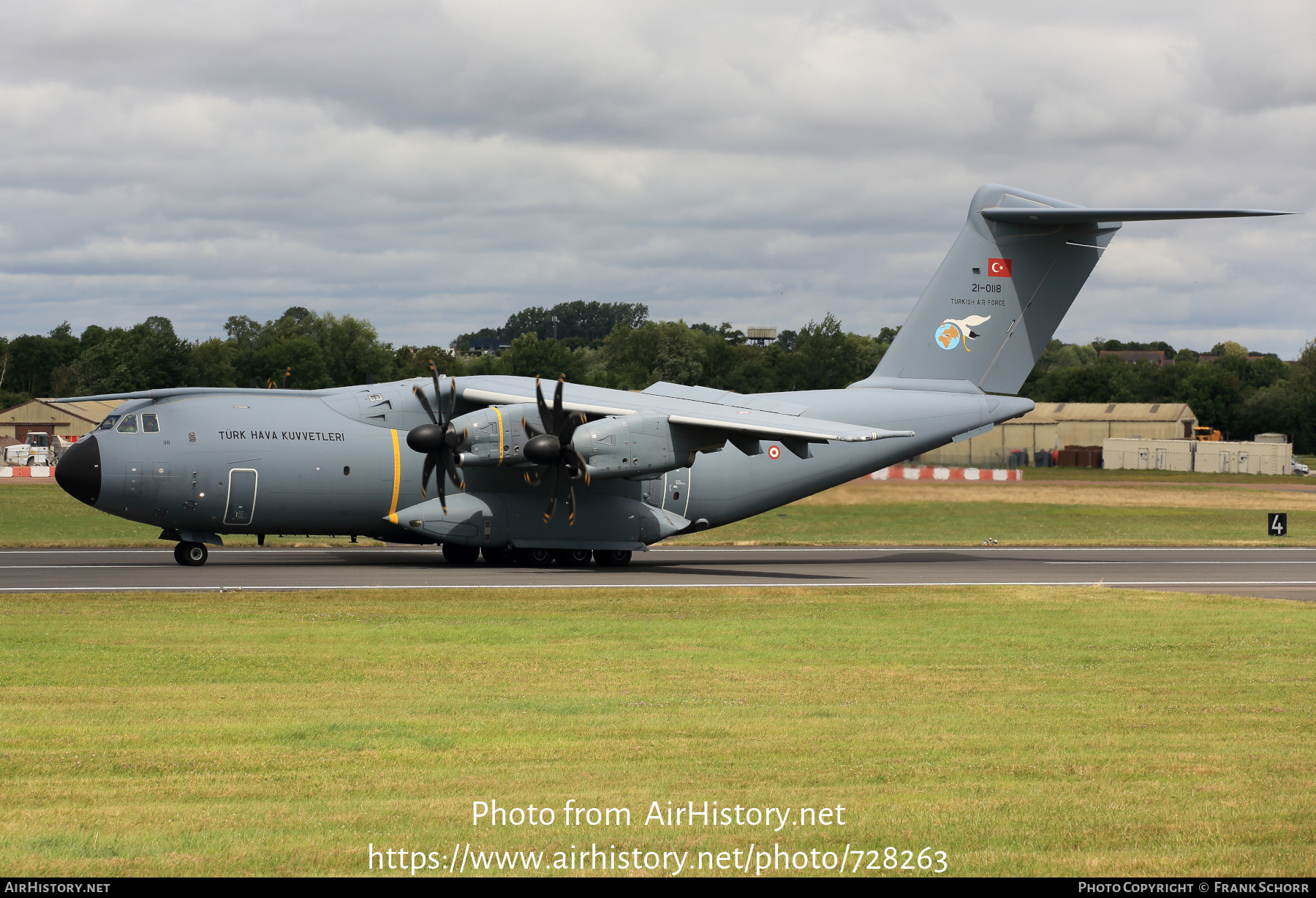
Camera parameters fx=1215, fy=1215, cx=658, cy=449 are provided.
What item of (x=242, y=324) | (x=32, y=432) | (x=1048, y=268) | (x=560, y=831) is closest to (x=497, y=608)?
(x=560, y=831)

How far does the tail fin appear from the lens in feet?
96.2

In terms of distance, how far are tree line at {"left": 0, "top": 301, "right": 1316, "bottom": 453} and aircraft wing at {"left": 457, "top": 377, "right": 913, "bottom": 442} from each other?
17561 mm

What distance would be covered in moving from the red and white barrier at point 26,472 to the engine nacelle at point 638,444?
107 ft

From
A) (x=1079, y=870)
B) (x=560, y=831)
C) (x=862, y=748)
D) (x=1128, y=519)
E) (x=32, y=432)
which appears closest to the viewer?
(x=1079, y=870)

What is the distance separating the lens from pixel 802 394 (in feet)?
93.9

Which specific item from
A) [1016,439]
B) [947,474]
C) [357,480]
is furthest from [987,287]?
[1016,439]

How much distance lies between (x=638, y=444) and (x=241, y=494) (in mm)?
7861

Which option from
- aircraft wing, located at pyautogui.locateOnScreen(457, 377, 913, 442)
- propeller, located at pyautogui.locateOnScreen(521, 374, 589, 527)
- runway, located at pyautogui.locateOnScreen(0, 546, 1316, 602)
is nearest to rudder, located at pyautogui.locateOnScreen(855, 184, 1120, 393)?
aircraft wing, located at pyautogui.locateOnScreen(457, 377, 913, 442)

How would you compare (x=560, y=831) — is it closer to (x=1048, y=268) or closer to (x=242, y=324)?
(x=1048, y=268)

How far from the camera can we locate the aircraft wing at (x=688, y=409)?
76.0ft

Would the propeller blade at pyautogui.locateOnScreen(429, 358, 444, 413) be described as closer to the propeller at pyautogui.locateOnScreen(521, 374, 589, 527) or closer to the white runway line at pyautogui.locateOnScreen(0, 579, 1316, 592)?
the propeller at pyautogui.locateOnScreen(521, 374, 589, 527)

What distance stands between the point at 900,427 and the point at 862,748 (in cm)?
1945

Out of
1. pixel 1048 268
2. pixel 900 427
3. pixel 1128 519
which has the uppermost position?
pixel 1048 268

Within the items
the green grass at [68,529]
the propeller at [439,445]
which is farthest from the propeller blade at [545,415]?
the green grass at [68,529]
